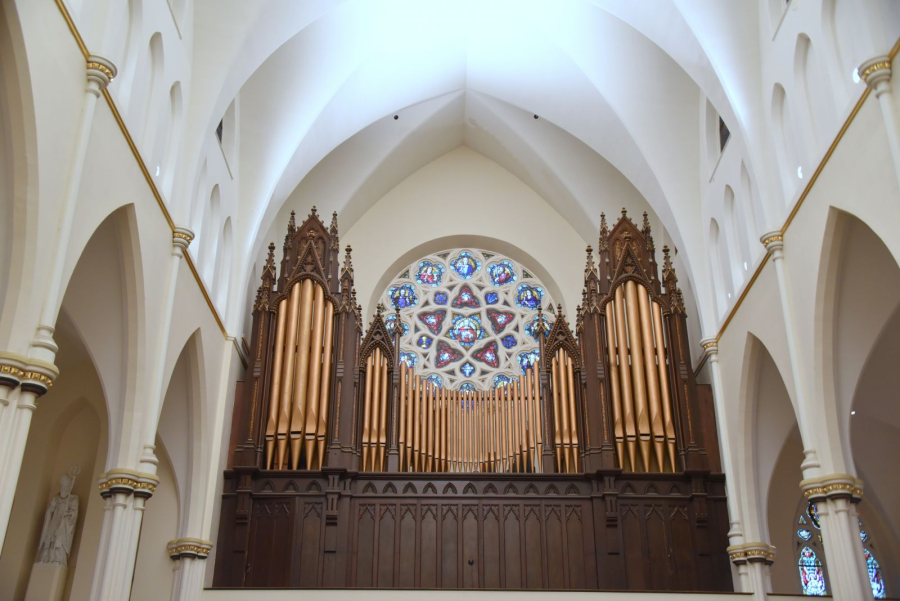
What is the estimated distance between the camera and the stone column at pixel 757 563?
461 inches

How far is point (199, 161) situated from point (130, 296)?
2.48m

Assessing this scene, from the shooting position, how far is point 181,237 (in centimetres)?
1081

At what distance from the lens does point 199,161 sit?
1161 cm

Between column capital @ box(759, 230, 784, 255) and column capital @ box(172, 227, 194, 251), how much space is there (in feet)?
21.4

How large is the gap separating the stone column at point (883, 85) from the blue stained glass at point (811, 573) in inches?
351

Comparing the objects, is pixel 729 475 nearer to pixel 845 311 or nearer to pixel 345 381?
pixel 845 311

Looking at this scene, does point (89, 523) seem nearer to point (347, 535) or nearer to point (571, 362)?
point (347, 535)

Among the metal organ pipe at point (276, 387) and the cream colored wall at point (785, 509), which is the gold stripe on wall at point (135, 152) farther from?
the cream colored wall at point (785, 509)

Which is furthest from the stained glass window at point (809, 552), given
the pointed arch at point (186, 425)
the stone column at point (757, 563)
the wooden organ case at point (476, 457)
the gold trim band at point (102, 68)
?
the gold trim band at point (102, 68)

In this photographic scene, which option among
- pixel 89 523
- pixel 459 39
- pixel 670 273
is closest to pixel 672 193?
pixel 670 273

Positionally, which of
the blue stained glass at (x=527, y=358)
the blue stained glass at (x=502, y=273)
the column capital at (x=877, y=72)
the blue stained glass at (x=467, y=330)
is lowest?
the column capital at (x=877, y=72)

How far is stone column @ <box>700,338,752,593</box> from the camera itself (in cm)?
1197

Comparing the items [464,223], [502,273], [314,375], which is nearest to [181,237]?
[314,375]

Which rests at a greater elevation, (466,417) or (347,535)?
(466,417)
